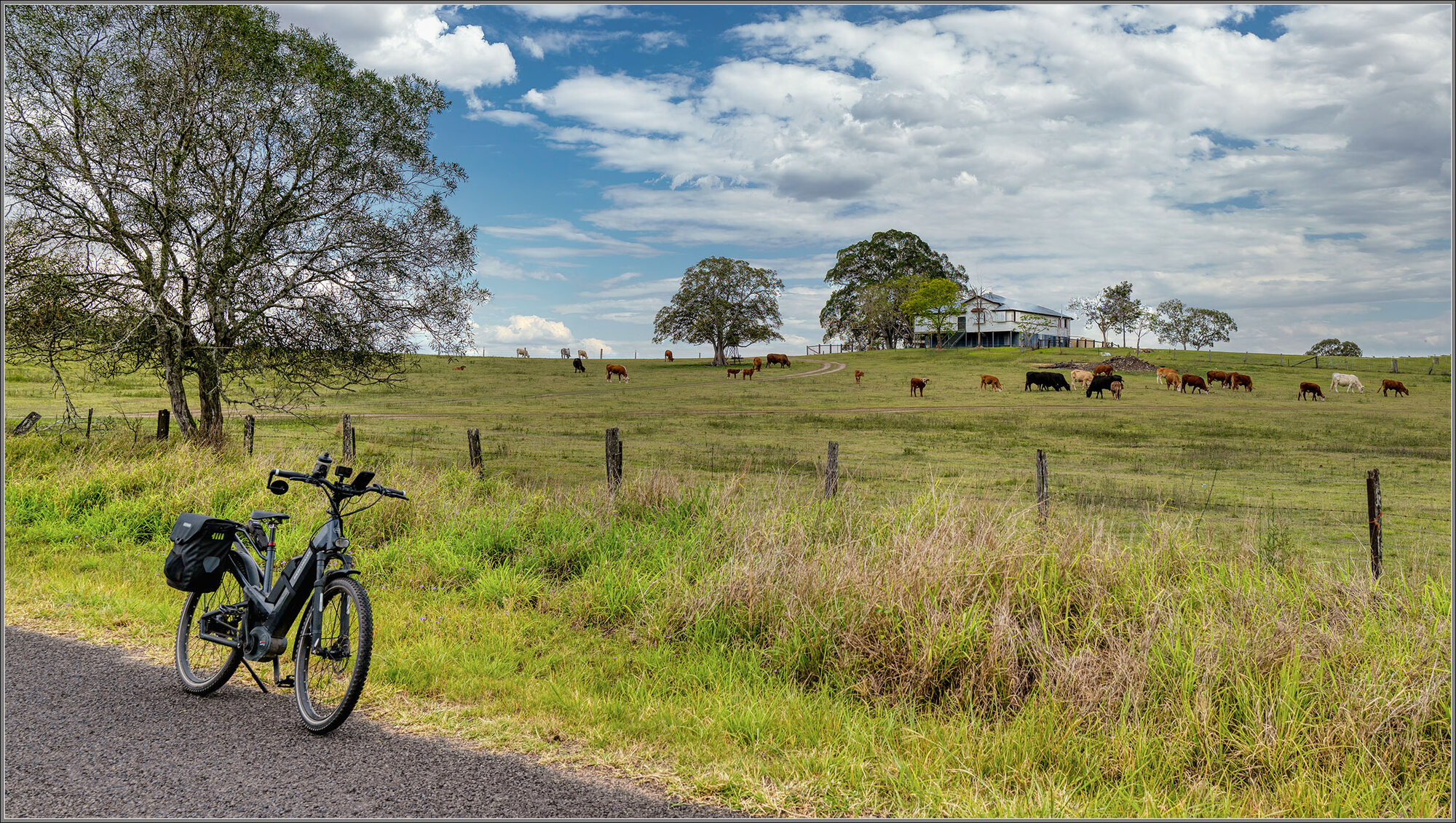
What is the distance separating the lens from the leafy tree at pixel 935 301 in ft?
323

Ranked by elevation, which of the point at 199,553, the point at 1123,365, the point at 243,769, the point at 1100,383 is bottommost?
the point at 243,769

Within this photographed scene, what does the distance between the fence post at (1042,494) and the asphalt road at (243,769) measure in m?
6.06

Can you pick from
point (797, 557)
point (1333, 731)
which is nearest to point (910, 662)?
point (797, 557)

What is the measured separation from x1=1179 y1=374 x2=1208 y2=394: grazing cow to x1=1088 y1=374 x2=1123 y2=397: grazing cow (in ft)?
19.0

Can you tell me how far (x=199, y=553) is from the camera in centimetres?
633

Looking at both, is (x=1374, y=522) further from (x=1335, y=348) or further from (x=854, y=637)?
(x=1335, y=348)

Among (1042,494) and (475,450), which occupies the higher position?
(475,450)

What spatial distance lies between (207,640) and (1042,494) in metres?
9.62

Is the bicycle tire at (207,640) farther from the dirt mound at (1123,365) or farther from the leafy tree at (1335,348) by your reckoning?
the leafy tree at (1335,348)

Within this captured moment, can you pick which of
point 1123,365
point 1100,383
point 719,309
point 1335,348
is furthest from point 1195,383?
point 1335,348

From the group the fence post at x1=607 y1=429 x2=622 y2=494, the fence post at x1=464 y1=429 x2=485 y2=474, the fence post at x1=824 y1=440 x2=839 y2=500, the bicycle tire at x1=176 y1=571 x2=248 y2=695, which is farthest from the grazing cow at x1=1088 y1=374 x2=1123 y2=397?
the bicycle tire at x1=176 y1=571 x2=248 y2=695

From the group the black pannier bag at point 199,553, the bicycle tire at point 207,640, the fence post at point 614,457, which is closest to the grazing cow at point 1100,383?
the fence post at point 614,457

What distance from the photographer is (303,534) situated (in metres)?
11.0

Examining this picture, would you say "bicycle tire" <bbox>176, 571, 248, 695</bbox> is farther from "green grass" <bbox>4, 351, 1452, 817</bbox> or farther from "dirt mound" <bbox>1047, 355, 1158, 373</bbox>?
"dirt mound" <bbox>1047, 355, 1158, 373</bbox>
